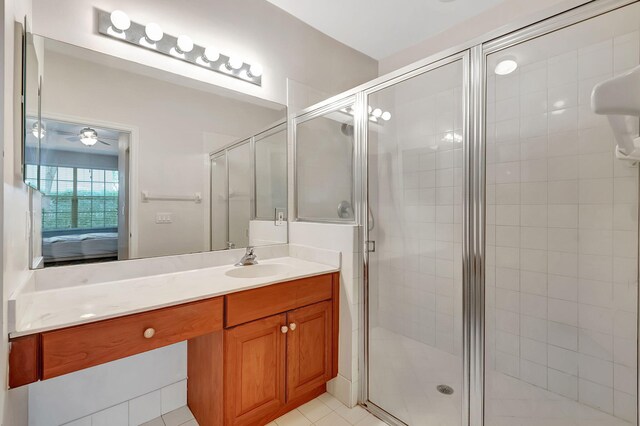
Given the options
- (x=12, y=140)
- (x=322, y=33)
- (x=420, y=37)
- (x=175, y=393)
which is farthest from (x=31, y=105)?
(x=420, y=37)

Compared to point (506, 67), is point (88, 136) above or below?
below

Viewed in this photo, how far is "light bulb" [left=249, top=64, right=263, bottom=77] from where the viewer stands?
6.48 ft

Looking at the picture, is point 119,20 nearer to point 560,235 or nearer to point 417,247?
point 417,247

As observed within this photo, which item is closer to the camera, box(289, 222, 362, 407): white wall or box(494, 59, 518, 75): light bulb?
box(494, 59, 518, 75): light bulb

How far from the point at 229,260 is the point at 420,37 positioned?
2316 millimetres

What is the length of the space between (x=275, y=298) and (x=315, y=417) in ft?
2.43

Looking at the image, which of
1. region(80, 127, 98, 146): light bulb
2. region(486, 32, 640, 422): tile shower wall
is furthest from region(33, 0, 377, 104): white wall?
region(486, 32, 640, 422): tile shower wall

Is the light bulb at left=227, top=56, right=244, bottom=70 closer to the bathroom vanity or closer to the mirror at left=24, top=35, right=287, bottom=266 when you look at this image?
the mirror at left=24, top=35, right=287, bottom=266

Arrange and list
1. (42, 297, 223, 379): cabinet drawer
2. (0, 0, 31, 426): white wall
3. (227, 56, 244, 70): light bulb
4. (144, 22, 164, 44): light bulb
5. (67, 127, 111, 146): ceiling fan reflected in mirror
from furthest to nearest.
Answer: (227, 56, 244, 70): light bulb, (144, 22, 164, 44): light bulb, (67, 127, 111, 146): ceiling fan reflected in mirror, (42, 297, 223, 379): cabinet drawer, (0, 0, 31, 426): white wall

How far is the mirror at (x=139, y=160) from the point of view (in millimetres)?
1332

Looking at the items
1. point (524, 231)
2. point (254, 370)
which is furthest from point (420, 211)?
point (254, 370)

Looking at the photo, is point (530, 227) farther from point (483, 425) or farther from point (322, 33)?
point (322, 33)

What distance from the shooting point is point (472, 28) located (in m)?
2.15

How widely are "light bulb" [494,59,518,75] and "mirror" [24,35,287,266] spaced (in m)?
1.39
